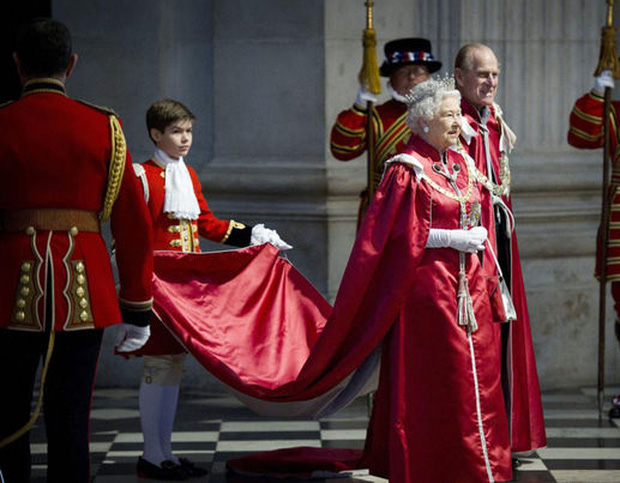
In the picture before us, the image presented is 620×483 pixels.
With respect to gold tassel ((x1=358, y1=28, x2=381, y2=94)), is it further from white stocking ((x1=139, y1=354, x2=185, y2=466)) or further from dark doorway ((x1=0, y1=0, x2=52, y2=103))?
dark doorway ((x1=0, y1=0, x2=52, y2=103))

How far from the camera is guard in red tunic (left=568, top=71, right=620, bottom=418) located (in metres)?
7.57

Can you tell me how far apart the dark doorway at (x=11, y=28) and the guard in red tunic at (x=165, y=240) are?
283cm

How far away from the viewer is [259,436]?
721 cm

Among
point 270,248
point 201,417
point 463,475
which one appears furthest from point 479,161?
point 201,417

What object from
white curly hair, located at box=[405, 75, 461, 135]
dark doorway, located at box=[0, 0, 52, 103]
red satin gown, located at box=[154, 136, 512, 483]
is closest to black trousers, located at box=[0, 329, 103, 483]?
red satin gown, located at box=[154, 136, 512, 483]

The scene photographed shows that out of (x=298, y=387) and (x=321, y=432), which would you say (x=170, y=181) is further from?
(x=321, y=432)

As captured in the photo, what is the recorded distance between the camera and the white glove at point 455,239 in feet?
18.7

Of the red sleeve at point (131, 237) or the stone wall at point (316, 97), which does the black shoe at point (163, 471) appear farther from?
the stone wall at point (316, 97)

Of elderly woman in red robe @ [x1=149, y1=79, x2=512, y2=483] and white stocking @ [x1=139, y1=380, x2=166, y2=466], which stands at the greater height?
elderly woman in red robe @ [x1=149, y1=79, x2=512, y2=483]

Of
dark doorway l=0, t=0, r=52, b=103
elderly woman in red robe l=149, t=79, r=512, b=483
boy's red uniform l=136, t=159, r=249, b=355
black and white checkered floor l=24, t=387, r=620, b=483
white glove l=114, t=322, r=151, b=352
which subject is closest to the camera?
white glove l=114, t=322, r=151, b=352

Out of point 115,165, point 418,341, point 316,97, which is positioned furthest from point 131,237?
point 316,97

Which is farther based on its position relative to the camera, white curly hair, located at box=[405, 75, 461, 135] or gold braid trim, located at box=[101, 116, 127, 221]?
white curly hair, located at box=[405, 75, 461, 135]

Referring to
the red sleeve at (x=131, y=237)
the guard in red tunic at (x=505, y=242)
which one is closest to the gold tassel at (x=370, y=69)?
the guard in red tunic at (x=505, y=242)

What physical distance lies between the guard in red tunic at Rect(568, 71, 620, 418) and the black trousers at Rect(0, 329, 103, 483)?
3.68 m
